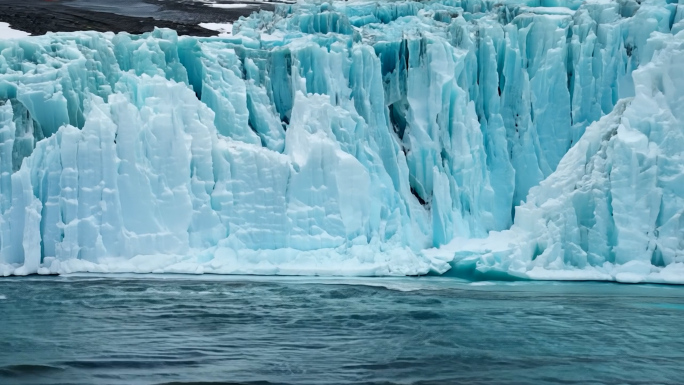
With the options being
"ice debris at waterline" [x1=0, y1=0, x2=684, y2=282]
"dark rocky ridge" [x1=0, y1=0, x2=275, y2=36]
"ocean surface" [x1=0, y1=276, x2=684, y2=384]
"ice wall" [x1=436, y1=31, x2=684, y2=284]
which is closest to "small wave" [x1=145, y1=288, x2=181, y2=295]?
"ocean surface" [x1=0, y1=276, x2=684, y2=384]

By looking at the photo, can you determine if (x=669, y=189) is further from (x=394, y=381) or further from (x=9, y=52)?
(x=9, y=52)

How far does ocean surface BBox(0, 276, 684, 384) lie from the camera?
8711 millimetres

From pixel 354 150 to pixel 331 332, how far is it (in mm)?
6556

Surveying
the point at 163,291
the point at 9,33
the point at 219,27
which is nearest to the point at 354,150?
the point at 163,291

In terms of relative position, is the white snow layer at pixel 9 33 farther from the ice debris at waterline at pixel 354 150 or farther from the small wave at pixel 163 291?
the small wave at pixel 163 291

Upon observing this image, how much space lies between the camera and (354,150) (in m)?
16.7

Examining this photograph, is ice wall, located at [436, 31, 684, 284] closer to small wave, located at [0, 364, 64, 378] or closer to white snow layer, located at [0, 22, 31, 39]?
small wave, located at [0, 364, 64, 378]

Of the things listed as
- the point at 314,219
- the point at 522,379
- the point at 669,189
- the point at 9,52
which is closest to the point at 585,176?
the point at 669,189

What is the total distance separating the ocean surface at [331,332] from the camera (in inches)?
343

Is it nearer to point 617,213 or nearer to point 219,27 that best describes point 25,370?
point 617,213

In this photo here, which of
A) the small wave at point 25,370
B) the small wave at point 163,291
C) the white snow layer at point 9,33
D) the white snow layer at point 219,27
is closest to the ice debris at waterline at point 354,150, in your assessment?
the small wave at point 163,291

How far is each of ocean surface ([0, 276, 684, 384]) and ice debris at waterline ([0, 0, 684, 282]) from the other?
2.88ft

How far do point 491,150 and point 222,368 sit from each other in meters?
10.2

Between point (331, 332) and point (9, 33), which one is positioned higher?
point (9, 33)
